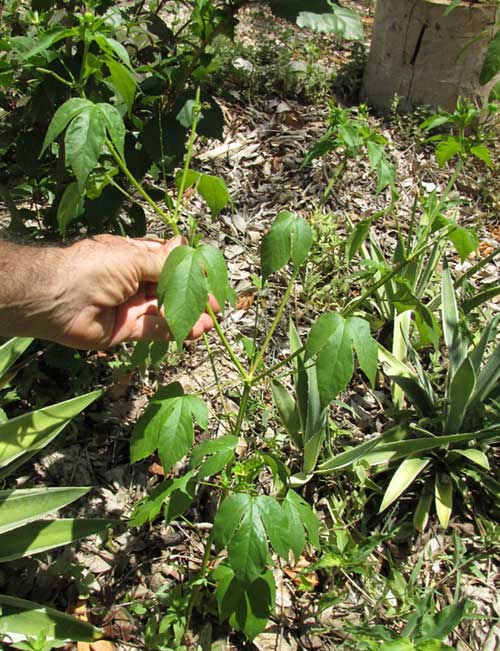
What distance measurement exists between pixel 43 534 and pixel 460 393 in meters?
1.50

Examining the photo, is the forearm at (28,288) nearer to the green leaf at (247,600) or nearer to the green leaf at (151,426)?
the green leaf at (151,426)

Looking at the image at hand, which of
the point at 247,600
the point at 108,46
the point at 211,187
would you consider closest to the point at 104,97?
the point at 108,46

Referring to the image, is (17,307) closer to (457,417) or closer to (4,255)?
(4,255)

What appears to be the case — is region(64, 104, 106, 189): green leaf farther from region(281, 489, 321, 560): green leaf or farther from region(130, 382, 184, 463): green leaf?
region(281, 489, 321, 560): green leaf

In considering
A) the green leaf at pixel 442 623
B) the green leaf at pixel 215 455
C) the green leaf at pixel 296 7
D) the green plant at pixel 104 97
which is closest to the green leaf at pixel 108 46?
the green plant at pixel 104 97

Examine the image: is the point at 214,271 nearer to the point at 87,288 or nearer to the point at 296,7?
the point at 87,288

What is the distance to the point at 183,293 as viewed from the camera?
46.9 inches

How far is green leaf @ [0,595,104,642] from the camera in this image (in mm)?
1748

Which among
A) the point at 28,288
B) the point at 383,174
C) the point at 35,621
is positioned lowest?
the point at 35,621

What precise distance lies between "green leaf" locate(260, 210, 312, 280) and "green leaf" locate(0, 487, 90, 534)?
895 millimetres

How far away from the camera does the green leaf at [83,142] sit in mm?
1271

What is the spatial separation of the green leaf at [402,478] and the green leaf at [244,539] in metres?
0.89

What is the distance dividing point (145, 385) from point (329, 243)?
1176 mm

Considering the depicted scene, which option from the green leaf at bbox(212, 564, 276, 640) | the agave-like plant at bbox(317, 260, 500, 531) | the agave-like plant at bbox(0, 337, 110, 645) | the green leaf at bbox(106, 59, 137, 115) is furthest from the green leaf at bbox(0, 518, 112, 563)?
the green leaf at bbox(106, 59, 137, 115)
